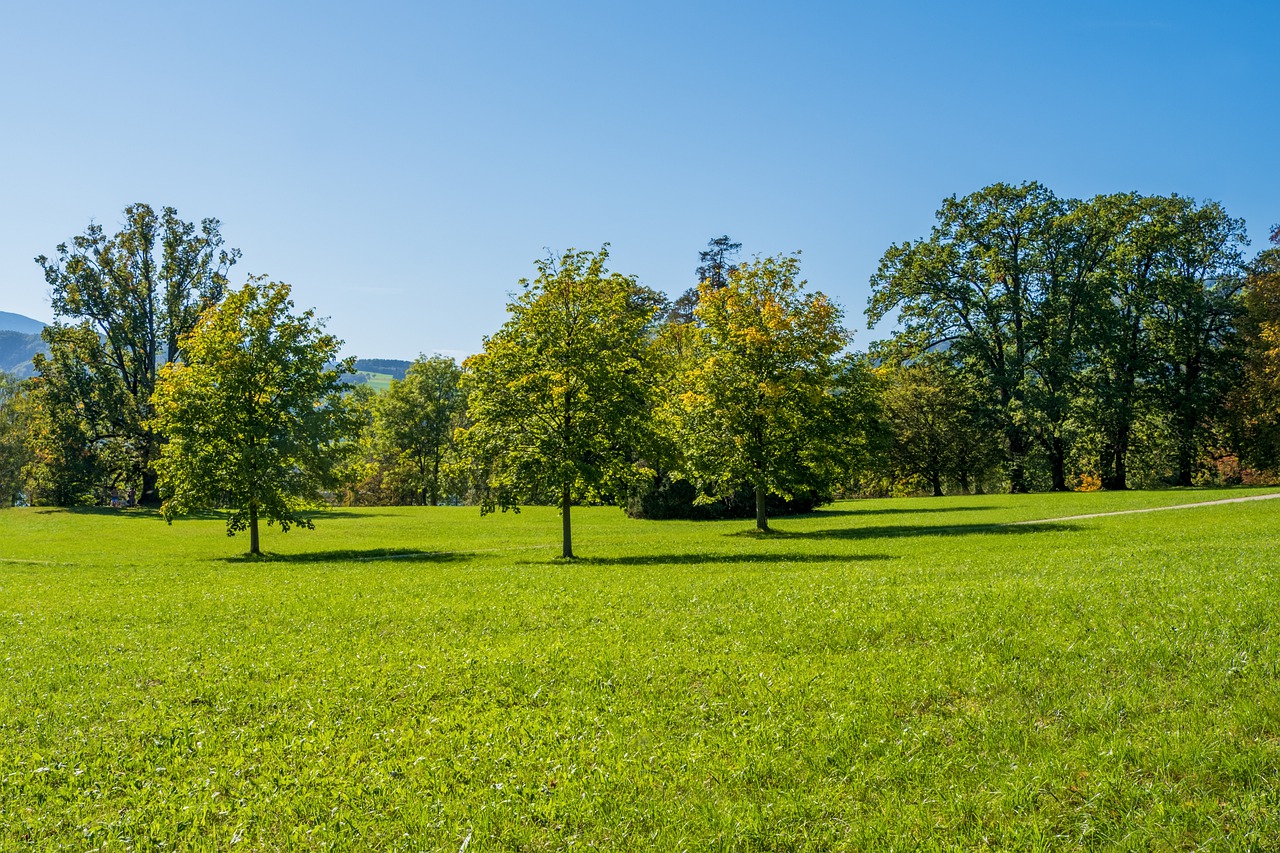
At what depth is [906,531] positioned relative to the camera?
30.2 m

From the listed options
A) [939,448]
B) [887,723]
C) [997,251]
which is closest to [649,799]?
[887,723]

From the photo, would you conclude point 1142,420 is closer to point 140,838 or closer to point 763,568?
point 763,568

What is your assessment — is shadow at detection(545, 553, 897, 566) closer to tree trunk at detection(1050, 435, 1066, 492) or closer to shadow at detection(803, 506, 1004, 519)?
shadow at detection(803, 506, 1004, 519)

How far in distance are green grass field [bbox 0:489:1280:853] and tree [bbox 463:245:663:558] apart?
28.7 feet

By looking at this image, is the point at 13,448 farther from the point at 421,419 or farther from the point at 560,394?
the point at 560,394

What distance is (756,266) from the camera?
34.3 metres

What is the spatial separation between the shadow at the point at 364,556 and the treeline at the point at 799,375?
190cm

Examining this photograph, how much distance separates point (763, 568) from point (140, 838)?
15465 mm

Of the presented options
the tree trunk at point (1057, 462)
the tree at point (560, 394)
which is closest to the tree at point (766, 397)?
the tree at point (560, 394)

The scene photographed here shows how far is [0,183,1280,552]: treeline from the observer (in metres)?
27.2

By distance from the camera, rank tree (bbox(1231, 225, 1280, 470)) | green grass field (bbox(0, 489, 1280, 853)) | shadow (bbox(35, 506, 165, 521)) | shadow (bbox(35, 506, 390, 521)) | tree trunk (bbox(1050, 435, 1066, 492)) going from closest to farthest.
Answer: green grass field (bbox(0, 489, 1280, 853))
tree (bbox(1231, 225, 1280, 470))
shadow (bbox(35, 506, 165, 521))
shadow (bbox(35, 506, 390, 521))
tree trunk (bbox(1050, 435, 1066, 492))

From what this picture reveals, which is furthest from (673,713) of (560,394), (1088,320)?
(1088,320)

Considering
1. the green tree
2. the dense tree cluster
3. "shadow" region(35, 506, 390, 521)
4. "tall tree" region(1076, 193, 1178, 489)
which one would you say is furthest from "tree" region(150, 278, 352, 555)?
the green tree

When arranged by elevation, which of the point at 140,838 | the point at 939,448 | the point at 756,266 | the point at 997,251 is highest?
the point at 997,251
